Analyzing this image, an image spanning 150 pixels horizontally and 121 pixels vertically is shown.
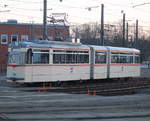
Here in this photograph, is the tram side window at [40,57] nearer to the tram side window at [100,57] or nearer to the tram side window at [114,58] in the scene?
the tram side window at [100,57]

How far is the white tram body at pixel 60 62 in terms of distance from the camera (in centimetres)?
2616

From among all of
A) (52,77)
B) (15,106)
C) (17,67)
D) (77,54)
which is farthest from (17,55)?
(15,106)

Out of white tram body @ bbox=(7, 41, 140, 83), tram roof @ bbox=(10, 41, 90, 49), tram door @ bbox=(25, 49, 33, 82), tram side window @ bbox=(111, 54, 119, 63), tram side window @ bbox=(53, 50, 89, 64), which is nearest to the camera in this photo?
tram door @ bbox=(25, 49, 33, 82)

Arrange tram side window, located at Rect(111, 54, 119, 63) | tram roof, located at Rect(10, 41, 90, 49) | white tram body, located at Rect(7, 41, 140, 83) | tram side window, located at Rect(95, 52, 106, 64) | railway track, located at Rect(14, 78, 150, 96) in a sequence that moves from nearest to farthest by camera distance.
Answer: railway track, located at Rect(14, 78, 150, 96) < white tram body, located at Rect(7, 41, 140, 83) < tram roof, located at Rect(10, 41, 90, 49) < tram side window, located at Rect(95, 52, 106, 64) < tram side window, located at Rect(111, 54, 119, 63)

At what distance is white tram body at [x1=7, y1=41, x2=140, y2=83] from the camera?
1030 inches

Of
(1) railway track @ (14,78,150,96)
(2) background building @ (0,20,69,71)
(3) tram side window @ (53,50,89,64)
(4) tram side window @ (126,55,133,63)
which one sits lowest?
(1) railway track @ (14,78,150,96)

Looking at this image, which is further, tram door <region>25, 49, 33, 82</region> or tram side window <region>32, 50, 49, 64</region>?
tram side window <region>32, 50, 49, 64</region>

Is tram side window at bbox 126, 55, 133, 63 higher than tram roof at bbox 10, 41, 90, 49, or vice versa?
tram roof at bbox 10, 41, 90, 49

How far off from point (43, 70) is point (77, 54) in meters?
4.38

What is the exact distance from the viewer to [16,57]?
2673cm

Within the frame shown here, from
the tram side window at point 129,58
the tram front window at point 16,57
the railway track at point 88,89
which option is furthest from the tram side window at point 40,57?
the tram side window at point 129,58

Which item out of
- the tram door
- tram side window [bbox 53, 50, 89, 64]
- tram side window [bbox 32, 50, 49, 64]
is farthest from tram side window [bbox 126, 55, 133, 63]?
the tram door

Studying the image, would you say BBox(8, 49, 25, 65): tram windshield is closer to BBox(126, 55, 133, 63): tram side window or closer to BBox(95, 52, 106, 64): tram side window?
BBox(95, 52, 106, 64): tram side window

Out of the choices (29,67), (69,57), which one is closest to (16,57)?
(29,67)
